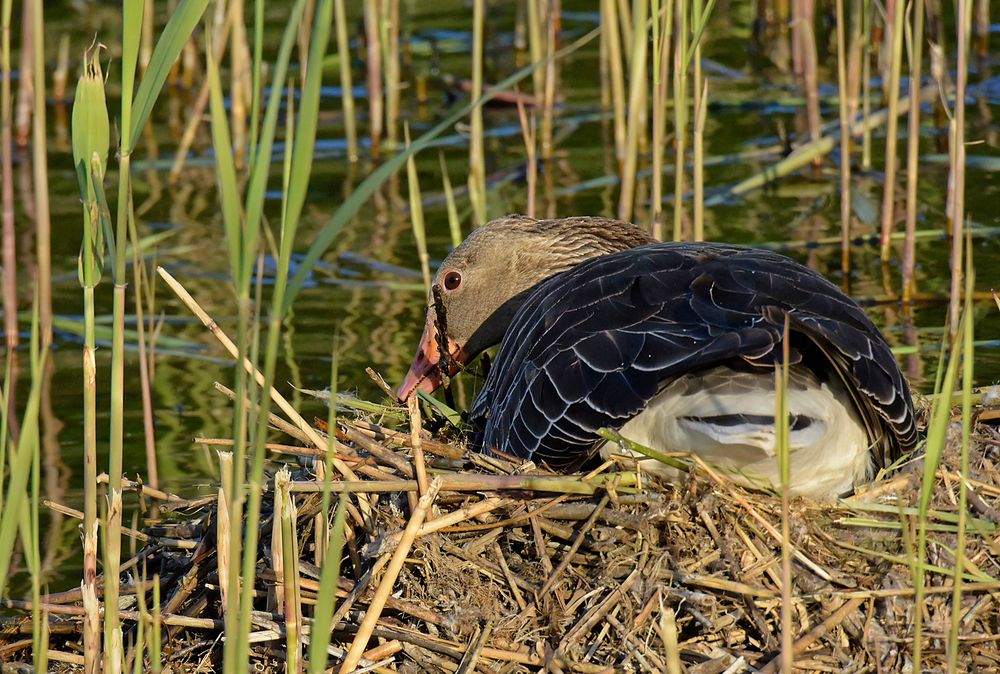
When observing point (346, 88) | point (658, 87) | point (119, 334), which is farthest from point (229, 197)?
point (346, 88)

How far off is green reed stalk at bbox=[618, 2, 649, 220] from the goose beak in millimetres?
1544

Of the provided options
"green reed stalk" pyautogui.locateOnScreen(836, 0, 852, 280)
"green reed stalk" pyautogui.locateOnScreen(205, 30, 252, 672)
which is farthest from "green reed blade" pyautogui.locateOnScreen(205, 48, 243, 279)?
"green reed stalk" pyautogui.locateOnScreen(836, 0, 852, 280)

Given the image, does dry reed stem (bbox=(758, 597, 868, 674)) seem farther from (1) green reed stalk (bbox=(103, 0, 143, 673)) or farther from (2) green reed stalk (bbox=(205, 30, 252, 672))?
(1) green reed stalk (bbox=(103, 0, 143, 673))

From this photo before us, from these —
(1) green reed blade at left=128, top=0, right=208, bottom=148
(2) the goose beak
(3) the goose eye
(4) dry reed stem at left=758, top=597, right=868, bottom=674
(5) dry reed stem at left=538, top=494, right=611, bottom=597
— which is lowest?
(4) dry reed stem at left=758, top=597, right=868, bottom=674

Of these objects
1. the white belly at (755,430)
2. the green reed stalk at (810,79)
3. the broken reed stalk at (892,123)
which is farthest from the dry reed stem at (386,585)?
the green reed stalk at (810,79)

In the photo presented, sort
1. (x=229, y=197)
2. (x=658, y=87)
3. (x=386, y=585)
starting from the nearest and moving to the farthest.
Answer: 1. (x=229, y=197)
2. (x=386, y=585)
3. (x=658, y=87)

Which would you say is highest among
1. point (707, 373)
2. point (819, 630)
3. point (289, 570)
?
point (707, 373)

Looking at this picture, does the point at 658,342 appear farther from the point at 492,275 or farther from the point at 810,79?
the point at 810,79

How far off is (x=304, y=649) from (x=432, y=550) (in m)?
0.49

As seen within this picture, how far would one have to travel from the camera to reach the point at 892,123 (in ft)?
24.9

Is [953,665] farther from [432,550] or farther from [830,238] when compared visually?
[830,238]

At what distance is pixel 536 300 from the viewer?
547 cm

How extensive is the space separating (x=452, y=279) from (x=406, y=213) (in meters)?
3.79

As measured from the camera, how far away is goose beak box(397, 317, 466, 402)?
634 centimetres
